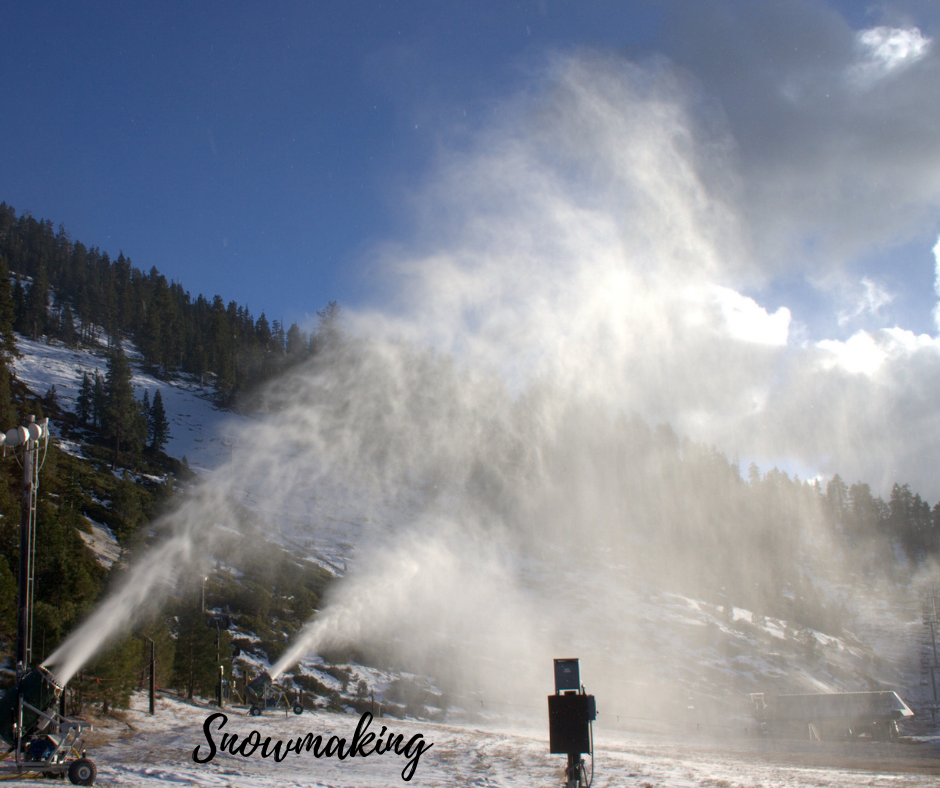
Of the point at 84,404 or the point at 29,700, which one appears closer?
the point at 29,700

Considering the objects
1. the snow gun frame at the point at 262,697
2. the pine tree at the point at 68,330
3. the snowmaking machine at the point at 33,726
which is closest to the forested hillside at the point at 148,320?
the pine tree at the point at 68,330

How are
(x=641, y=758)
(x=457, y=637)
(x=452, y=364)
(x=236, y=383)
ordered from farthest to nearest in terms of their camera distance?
(x=452, y=364)
(x=236, y=383)
(x=457, y=637)
(x=641, y=758)

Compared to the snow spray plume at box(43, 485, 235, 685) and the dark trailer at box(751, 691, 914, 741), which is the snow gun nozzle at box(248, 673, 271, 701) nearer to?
the snow spray plume at box(43, 485, 235, 685)

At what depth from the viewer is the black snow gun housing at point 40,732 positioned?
11297 mm

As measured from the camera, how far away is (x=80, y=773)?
11.1 m

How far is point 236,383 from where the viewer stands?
105m

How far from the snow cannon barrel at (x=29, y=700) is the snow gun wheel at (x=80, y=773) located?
4.70ft

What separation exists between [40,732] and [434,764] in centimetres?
974

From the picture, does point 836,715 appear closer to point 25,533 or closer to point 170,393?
point 25,533

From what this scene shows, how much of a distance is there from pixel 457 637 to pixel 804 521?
13316 centimetres

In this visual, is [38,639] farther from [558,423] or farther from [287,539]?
[558,423]

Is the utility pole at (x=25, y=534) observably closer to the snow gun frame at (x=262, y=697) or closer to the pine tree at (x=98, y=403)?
the snow gun frame at (x=262, y=697)

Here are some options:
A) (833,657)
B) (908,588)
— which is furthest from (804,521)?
(833,657)

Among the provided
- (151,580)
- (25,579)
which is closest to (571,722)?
(25,579)
